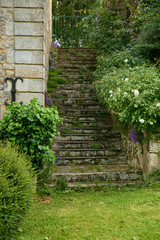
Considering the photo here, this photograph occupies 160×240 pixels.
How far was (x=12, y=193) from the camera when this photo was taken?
2.55 meters

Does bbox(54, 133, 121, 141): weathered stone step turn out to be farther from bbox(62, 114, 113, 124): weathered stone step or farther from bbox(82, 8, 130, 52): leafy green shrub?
bbox(82, 8, 130, 52): leafy green shrub

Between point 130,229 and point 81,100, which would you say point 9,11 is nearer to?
point 81,100

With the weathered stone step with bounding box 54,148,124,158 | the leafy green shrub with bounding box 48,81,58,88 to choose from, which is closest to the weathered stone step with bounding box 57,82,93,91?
the leafy green shrub with bounding box 48,81,58,88

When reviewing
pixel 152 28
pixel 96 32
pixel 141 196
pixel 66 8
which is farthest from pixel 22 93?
pixel 66 8

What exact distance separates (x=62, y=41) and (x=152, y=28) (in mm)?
7269

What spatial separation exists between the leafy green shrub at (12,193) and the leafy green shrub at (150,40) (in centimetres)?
537

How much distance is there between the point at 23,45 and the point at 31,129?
6.20ft

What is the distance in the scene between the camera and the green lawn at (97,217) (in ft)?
9.36

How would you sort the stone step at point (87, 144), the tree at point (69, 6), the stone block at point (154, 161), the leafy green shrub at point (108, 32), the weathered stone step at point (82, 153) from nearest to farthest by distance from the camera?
the stone block at point (154, 161) → the weathered stone step at point (82, 153) → the stone step at point (87, 144) → the leafy green shrub at point (108, 32) → the tree at point (69, 6)

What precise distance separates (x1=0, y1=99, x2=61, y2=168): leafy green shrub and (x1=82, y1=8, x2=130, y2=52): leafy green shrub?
17.0 feet

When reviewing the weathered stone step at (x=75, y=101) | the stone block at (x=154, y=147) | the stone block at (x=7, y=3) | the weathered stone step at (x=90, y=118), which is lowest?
the weathered stone step at (x=90, y=118)

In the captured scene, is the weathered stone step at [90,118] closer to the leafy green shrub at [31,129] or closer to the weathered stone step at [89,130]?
the weathered stone step at [89,130]

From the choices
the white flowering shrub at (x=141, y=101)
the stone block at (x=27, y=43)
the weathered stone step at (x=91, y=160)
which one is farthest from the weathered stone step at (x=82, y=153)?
the stone block at (x=27, y=43)

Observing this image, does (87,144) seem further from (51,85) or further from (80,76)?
(80,76)
